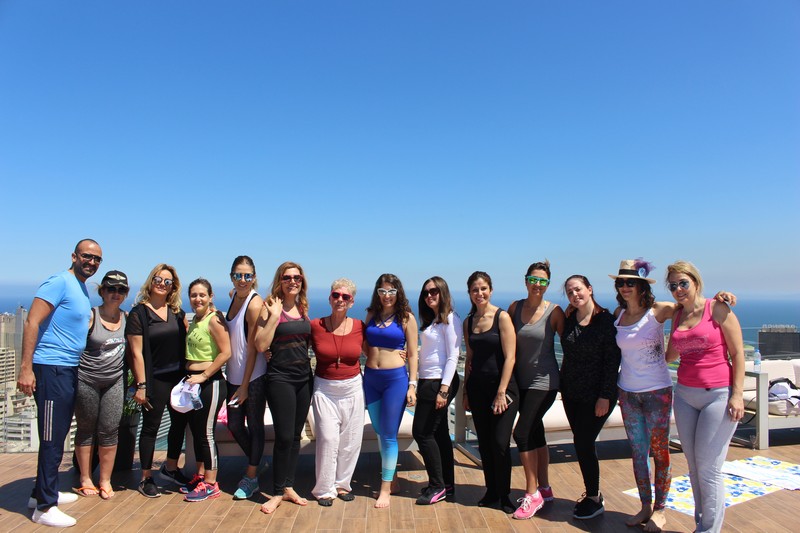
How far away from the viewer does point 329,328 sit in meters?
3.94

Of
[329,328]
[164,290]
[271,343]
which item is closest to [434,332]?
[329,328]

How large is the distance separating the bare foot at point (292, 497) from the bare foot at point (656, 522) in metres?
2.35

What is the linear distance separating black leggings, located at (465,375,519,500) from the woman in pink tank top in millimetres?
1076

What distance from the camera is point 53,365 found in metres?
3.54

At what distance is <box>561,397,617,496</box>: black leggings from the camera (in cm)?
350

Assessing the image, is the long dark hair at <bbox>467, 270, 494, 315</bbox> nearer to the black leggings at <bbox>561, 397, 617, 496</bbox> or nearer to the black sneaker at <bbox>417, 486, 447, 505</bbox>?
the black leggings at <bbox>561, 397, 617, 496</bbox>

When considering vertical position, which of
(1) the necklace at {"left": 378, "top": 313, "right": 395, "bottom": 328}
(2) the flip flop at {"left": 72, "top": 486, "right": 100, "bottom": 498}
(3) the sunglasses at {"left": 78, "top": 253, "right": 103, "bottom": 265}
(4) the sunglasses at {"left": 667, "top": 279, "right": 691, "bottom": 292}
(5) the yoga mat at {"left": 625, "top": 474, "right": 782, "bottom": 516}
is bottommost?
(2) the flip flop at {"left": 72, "top": 486, "right": 100, "bottom": 498}

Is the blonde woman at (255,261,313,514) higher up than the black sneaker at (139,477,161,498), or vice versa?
the blonde woman at (255,261,313,514)

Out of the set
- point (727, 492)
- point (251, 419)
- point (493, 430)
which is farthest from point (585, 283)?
point (251, 419)

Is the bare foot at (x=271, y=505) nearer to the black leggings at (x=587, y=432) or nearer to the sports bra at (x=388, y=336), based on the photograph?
the sports bra at (x=388, y=336)

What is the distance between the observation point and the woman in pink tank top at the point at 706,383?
3.09m

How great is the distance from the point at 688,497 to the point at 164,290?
4.29 m

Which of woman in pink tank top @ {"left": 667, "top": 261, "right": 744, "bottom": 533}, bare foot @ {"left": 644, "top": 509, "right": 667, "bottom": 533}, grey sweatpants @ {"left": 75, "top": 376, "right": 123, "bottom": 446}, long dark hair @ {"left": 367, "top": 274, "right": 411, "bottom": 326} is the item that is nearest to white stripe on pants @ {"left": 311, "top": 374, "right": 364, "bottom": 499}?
long dark hair @ {"left": 367, "top": 274, "right": 411, "bottom": 326}

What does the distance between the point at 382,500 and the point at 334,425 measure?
642 mm
